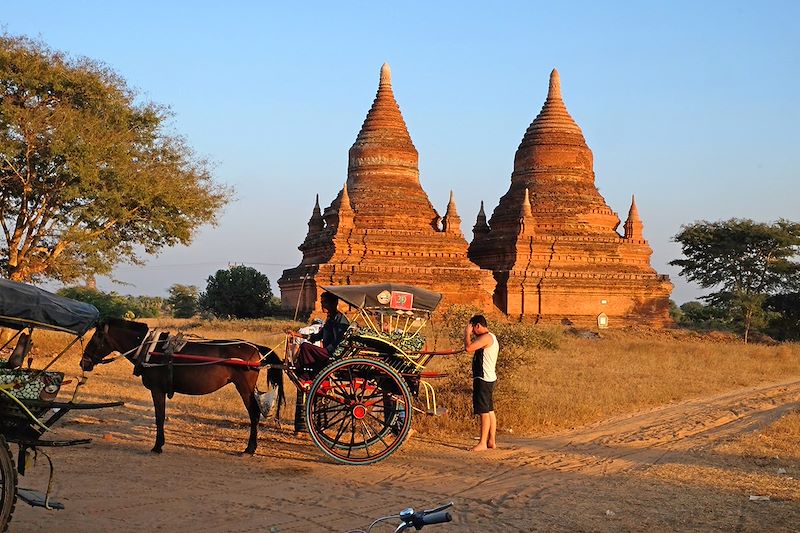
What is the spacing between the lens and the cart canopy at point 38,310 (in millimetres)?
5914

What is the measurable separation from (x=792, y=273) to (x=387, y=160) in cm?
1961

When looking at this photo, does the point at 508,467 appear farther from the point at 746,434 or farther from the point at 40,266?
the point at 40,266

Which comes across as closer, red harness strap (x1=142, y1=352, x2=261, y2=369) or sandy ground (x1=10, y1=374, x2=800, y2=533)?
sandy ground (x1=10, y1=374, x2=800, y2=533)

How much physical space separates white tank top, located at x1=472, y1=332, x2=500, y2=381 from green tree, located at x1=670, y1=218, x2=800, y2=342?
32.7 m

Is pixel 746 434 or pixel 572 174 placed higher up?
pixel 572 174

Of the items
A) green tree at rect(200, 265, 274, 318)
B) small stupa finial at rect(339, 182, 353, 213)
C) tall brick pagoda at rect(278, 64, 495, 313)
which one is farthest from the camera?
green tree at rect(200, 265, 274, 318)

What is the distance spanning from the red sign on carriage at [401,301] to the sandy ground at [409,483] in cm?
146

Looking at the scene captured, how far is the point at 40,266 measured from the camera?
19.1m

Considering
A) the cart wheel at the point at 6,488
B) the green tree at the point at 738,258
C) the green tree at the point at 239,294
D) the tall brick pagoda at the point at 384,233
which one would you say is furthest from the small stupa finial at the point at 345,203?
the cart wheel at the point at 6,488

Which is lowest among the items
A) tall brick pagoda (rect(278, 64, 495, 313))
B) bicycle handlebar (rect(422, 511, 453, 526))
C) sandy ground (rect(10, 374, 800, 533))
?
sandy ground (rect(10, 374, 800, 533))

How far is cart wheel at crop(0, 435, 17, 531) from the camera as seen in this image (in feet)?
17.1

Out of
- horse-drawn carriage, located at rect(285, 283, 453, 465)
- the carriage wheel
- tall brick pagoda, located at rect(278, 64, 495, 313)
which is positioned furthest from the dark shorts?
tall brick pagoda, located at rect(278, 64, 495, 313)

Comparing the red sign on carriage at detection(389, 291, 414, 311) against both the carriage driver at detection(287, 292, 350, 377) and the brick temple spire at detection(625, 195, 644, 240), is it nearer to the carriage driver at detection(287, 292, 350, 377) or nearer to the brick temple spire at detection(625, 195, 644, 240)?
the carriage driver at detection(287, 292, 350, 377)

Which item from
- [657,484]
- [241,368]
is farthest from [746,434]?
[241,368]
